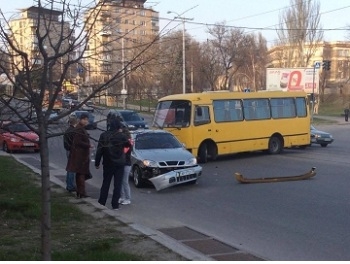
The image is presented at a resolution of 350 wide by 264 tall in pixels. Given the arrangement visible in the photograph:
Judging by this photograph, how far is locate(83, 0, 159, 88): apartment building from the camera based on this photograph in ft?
20.5

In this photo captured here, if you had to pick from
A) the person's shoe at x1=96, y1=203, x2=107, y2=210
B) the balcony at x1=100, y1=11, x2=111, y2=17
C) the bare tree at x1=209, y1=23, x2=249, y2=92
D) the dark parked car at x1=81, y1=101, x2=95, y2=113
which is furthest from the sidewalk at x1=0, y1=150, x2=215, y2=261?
the bare tree at x1=209, y1=23, x2=249, y2=92

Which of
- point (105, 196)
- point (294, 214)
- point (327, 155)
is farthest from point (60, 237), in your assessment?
point (327, 155)

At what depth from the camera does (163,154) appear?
1616cm

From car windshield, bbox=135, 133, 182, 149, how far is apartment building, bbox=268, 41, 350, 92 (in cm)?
6054

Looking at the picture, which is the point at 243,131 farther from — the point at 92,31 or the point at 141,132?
the point at 92,31

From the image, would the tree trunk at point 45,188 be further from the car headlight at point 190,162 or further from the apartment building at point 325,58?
the apartment building at point 325,58

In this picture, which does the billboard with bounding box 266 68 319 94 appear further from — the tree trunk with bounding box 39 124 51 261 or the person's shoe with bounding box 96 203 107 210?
the tree trunk with bounding box 39 124 51 261

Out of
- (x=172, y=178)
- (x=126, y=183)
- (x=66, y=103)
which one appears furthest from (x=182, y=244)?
(x=172, y=178)

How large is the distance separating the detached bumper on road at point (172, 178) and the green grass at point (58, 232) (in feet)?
8.33

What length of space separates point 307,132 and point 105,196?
16.0 meters

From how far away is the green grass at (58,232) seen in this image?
7555 millimetres

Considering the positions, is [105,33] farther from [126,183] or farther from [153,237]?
[126,183]

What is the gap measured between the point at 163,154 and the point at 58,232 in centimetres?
712

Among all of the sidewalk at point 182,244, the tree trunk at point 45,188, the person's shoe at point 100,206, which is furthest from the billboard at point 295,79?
the tree trunk at point 45,188
